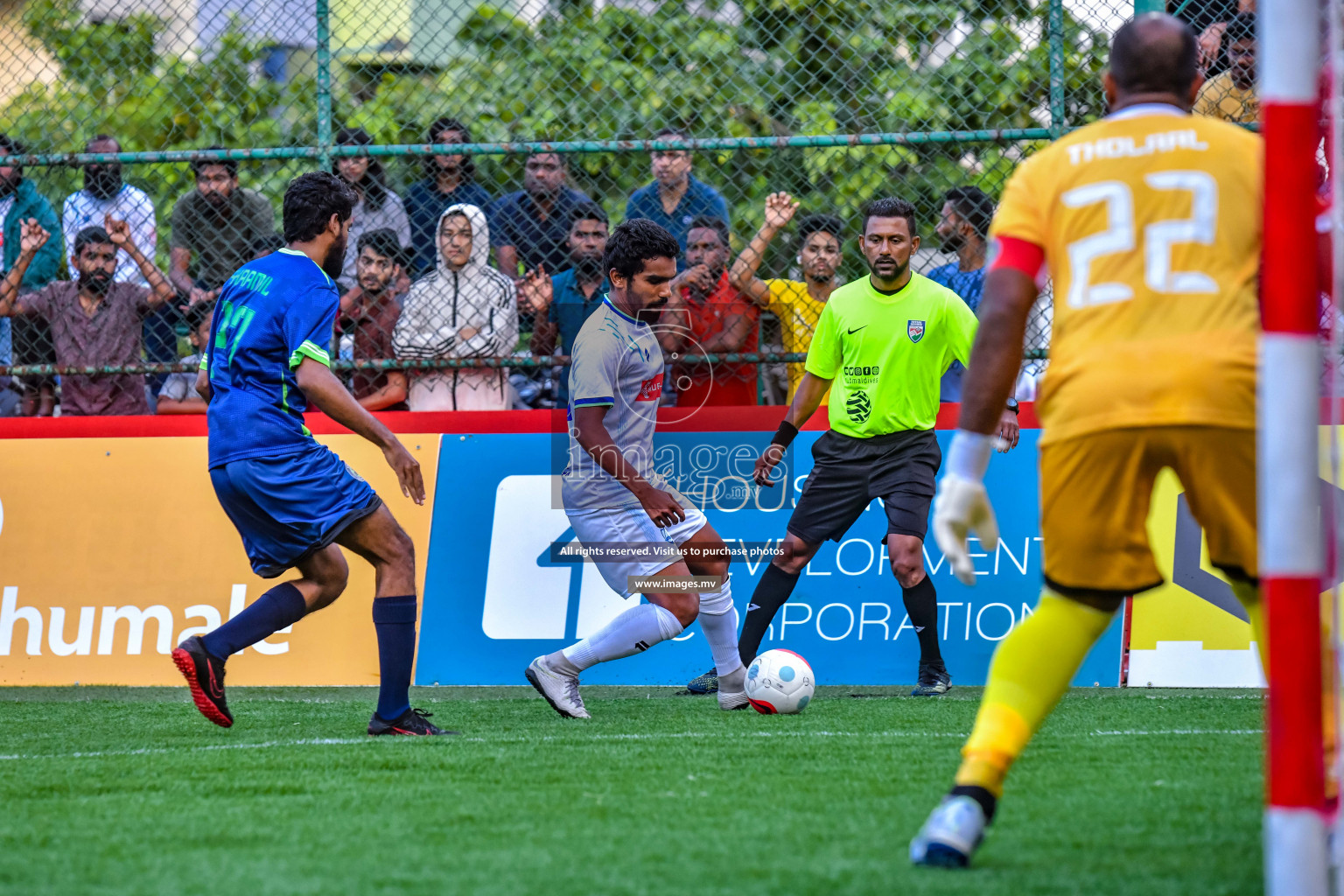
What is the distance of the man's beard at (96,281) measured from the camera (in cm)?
874

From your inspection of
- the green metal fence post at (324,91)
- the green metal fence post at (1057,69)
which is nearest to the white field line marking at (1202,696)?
the green metal fence post at (1057,69)

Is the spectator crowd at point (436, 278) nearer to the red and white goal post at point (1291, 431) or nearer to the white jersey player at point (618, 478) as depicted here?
the white jersey player at point (618, 478)

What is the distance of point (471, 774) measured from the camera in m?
4.68

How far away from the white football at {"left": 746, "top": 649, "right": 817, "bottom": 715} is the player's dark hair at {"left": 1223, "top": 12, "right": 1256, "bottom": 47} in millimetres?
4100

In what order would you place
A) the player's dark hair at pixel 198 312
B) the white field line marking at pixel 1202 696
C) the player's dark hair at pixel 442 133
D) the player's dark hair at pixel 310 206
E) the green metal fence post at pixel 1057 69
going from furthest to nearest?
Answer: the player's dark hair at pixel 442 133 → the player's dark hair at pixel 198 312 → the green metal fence post at pixel 1057 69 → the white field line marking at pixel 1202 696 → the player's dark hair at pixel 310 206

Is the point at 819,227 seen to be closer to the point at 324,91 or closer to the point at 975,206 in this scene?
the point at 975,206

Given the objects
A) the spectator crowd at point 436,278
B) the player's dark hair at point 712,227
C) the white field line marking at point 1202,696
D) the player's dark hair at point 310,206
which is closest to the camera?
the player's dark hair at point 310,206

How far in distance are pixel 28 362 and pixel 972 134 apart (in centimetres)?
576

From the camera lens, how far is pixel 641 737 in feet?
18.4

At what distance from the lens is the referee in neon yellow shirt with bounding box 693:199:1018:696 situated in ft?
23.7

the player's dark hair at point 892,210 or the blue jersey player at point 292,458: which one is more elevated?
the player's dark hair at point 892,210

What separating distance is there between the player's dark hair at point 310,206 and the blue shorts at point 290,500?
881 millimetres

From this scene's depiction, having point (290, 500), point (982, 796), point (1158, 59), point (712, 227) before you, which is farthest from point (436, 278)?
point (982, 796)

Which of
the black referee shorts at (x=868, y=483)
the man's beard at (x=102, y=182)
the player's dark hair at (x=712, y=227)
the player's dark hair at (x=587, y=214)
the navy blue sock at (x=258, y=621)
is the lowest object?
the navy blue sock at (x=258, y=621)
